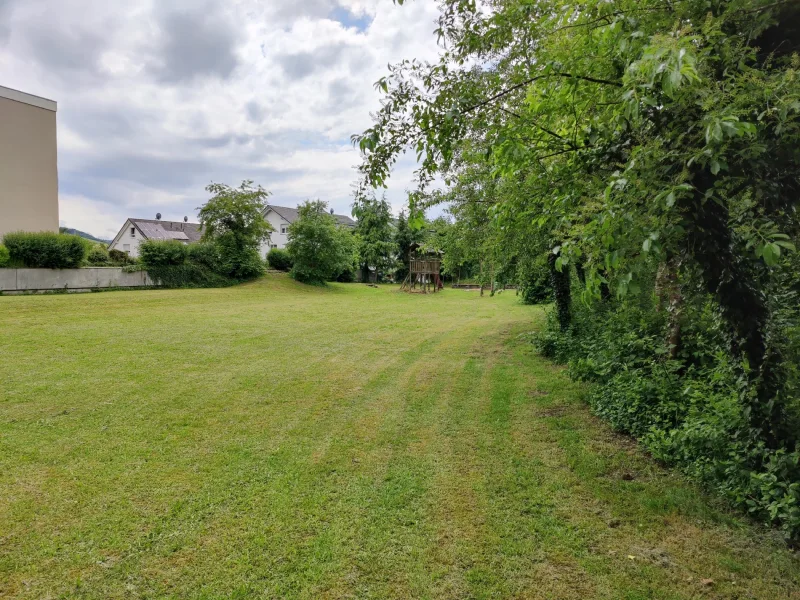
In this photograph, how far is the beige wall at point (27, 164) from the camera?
1714cm

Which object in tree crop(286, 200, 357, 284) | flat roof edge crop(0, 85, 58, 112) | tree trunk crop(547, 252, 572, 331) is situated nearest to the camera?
tree trunk crop(547, 252, 572, 331)

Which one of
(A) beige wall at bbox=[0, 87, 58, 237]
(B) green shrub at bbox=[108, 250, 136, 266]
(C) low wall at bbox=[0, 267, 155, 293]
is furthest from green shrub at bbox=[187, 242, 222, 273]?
(A) beige wall at bbox=[0, 87, 58, 237]

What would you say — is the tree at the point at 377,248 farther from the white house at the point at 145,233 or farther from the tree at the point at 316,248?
the white house at the point at 145,233

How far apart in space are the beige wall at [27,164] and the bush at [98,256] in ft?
11.0

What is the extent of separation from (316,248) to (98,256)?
408 inches

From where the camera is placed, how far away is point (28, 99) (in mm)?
17656

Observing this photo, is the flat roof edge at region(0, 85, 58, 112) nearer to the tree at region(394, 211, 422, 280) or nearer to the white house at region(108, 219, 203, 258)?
the tree at region(394, 211, 422, 280)

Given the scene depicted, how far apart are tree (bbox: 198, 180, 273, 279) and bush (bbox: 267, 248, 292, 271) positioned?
3.48 m

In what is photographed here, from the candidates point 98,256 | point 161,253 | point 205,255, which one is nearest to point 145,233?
point 205,255

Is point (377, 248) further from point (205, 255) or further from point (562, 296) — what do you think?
point (562, 296)

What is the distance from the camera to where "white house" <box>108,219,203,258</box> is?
4204 centimetres

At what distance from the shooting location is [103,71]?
36.9 feet

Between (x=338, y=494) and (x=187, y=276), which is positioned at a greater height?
(x=187, y=276)

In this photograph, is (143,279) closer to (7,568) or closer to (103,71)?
(103,71)
